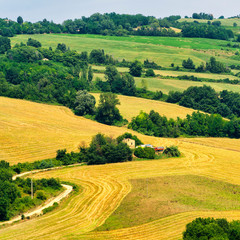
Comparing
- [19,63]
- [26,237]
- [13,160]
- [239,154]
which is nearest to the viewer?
[26,237]

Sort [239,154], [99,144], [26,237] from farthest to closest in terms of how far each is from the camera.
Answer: [239,154] → [99,144] → [26,237]

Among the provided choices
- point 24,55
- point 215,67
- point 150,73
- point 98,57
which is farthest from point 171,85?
point 24,55

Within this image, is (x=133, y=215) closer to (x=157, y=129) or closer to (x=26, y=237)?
(x=26, y=237)

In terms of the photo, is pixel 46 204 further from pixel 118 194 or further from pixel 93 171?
pixel 93 171

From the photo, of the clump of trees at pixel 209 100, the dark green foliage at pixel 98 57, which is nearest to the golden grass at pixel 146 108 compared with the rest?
the clump of trees at pixel 209 100

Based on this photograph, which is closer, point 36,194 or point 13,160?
point 36,194

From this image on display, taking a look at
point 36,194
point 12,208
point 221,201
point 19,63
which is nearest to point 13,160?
point 36,194
